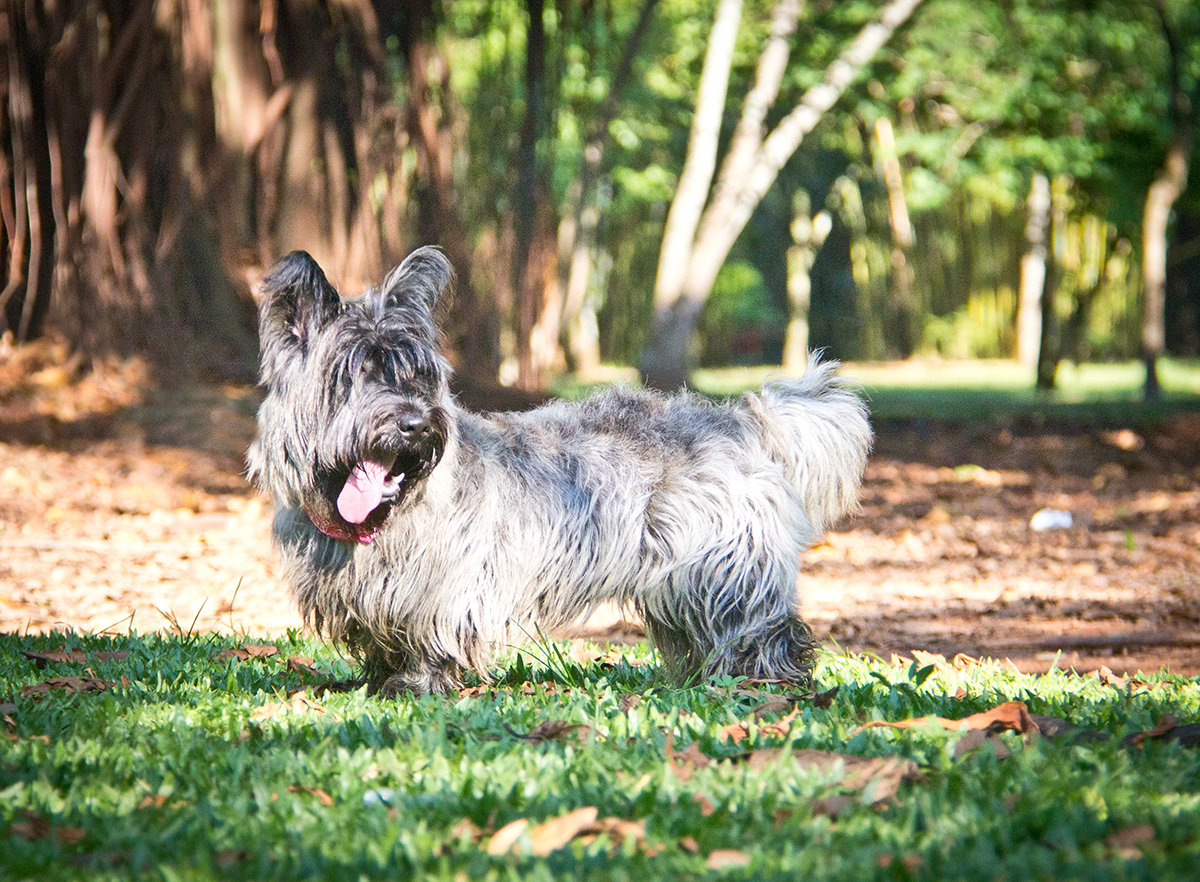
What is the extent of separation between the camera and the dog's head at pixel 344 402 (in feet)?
12.8

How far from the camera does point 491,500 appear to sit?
13.9 feet

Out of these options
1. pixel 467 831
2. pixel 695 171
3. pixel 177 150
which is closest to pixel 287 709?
pixel 467 831

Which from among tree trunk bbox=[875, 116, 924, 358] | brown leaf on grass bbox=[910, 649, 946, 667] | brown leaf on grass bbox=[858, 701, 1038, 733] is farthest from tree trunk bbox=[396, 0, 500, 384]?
tree trunk bbox=[875, 116, 924, 358]

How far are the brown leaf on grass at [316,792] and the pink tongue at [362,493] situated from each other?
109 centimetres

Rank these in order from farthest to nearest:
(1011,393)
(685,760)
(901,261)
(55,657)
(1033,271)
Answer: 1. (901,261)
2. (1033,271)
3. (1011,393)
4. (55,657)
5. (685,760)

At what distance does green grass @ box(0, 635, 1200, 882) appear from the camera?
2.55 m

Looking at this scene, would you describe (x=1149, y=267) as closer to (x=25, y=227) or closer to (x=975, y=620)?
(x=975, y=620)

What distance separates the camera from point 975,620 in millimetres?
6516

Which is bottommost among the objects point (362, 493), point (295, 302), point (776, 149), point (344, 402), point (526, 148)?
point (362, 493)

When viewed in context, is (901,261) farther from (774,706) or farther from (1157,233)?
(774,706)

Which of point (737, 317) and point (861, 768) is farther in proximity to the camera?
point (737, 317)

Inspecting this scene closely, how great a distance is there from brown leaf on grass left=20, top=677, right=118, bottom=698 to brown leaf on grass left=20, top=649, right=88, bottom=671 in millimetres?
406

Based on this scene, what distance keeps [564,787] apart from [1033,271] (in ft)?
90.6

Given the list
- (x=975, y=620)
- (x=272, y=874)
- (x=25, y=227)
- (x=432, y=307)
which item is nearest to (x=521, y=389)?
(x=25, y=227)
